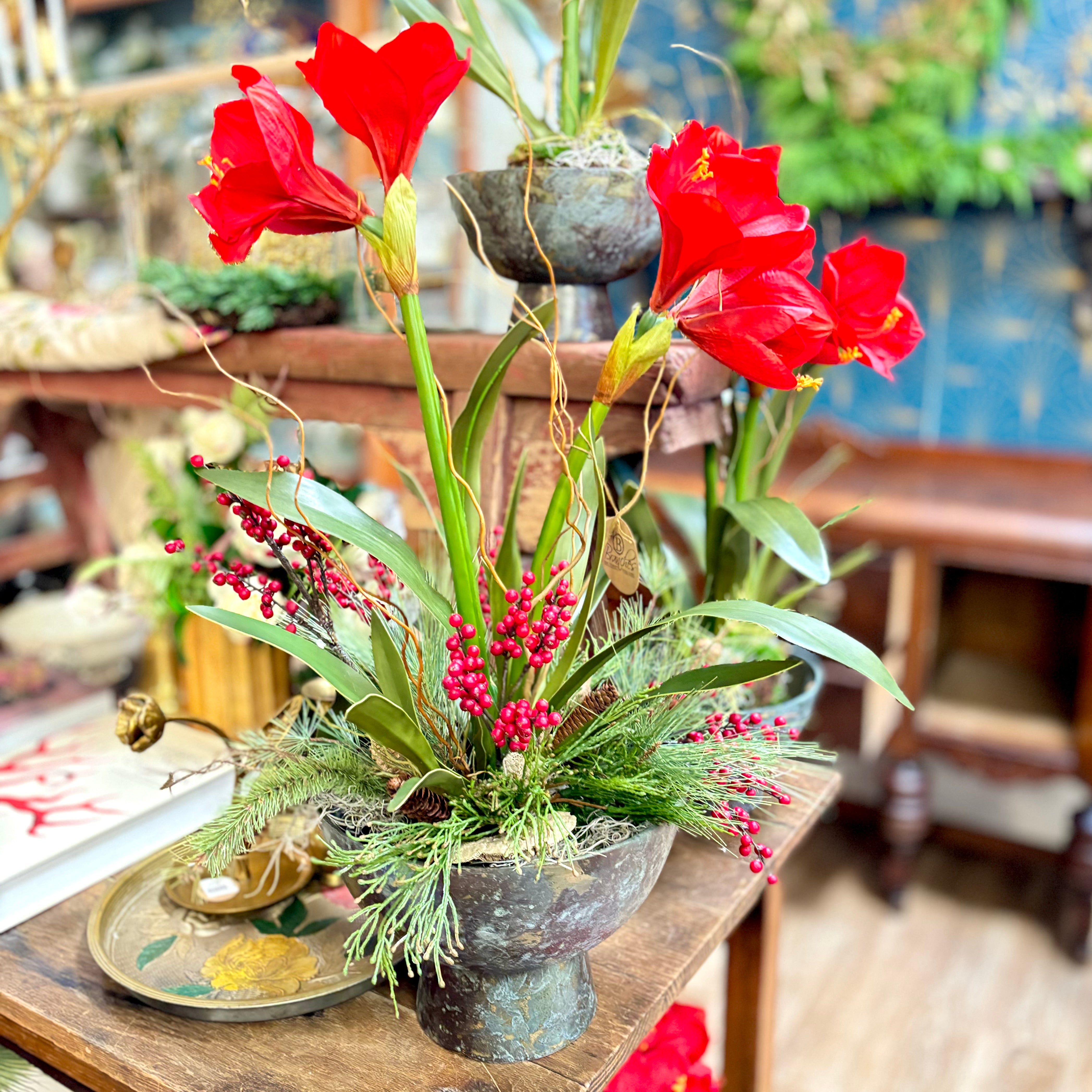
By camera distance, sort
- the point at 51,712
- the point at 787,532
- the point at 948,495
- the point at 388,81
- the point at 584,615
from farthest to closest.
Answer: the point at 948,495, the point at 51,712, the point at 787,532, the point at 584,615, the point at 388,81

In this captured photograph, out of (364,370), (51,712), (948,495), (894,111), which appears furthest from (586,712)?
(894,111)

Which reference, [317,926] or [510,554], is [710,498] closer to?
[510,554]

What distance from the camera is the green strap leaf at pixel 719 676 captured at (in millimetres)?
521

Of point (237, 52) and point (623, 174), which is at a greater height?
point (237, 52)

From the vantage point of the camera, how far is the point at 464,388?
791 millimetres

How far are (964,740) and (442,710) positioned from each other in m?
1.53

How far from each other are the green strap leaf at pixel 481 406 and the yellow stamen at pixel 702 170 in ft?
0.39

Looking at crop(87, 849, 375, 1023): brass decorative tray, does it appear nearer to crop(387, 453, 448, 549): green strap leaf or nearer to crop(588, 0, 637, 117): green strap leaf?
crop(387, 453, 448, 549): green strap leaf

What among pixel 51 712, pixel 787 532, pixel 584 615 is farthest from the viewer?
pixel 51 712

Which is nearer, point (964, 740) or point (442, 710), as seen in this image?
point (442, 710)

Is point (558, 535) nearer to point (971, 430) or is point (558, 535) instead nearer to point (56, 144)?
point (56, 144)

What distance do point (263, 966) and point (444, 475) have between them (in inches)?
13.8

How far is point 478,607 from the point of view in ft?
1.83

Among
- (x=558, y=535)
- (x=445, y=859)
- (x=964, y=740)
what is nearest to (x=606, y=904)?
(x=445, y=859)
